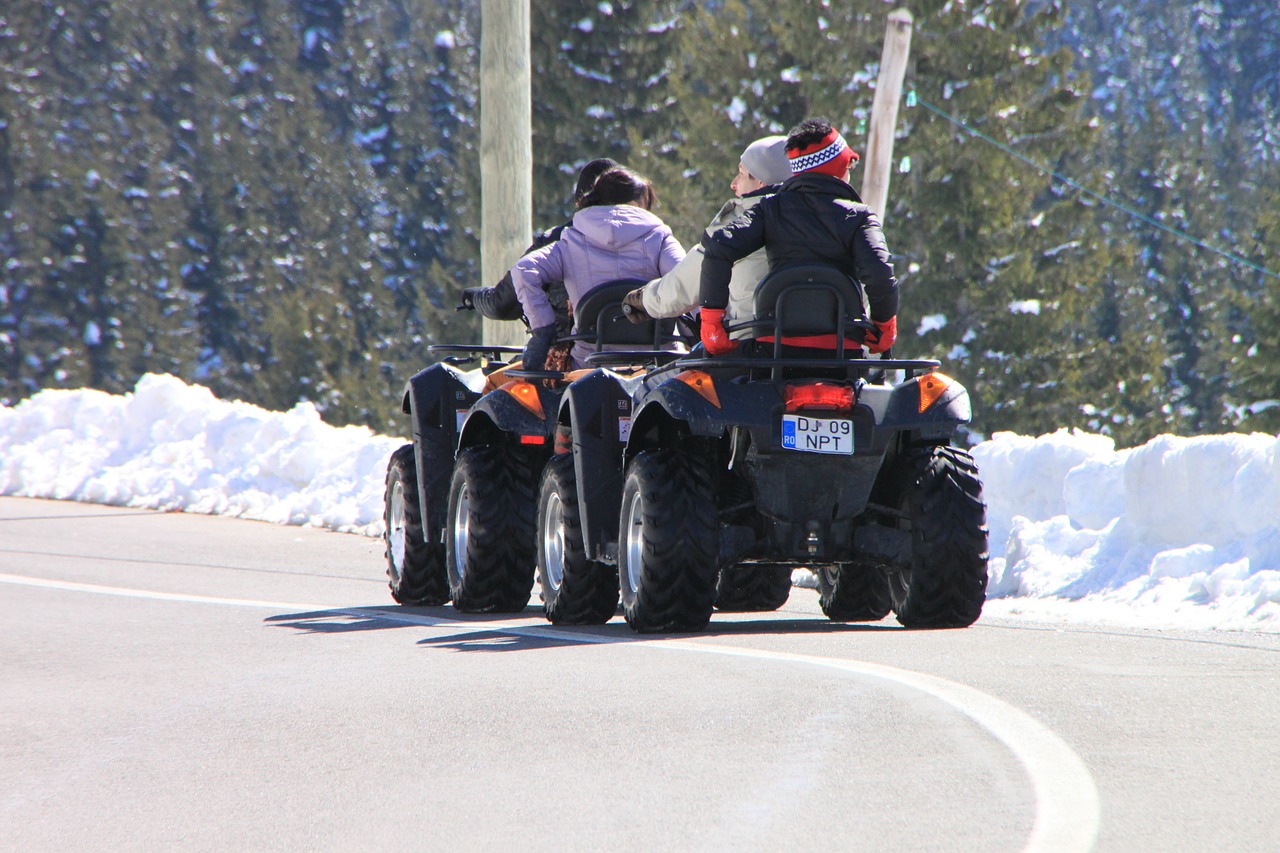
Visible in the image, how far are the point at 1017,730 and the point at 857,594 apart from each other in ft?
13.1

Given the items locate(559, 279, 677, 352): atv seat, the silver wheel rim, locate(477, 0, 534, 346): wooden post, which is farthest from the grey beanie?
locate(477, 0, 534, 346): wooden post

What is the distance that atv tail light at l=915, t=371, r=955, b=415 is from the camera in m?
8.02

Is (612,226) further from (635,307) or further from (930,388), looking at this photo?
(930,388)

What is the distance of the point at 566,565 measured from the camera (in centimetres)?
883

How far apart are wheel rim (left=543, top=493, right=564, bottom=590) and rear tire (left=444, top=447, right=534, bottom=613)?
0.41 metres

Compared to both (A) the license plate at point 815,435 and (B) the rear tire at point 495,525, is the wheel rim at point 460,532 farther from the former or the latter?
(A) the license plate at point 815,435

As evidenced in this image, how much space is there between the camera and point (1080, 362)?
42500 mm

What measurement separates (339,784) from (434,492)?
17.7 ft

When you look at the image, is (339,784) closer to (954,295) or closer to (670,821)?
(670,821)

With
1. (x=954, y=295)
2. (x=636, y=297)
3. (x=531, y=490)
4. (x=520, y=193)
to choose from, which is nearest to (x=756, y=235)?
(x=636, y=297)

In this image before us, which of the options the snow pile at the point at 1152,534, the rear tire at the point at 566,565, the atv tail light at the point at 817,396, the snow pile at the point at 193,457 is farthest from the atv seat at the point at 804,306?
the snow pile at the point at 193,457

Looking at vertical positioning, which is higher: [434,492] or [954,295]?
[954,295]

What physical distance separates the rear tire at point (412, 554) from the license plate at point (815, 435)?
311 centimetres

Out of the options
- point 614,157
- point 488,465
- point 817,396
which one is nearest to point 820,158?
point 817,396
